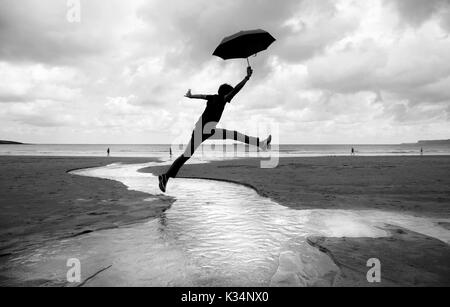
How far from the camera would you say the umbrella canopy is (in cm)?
611

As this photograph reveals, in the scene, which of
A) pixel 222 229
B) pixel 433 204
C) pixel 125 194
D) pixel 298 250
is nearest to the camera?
pixel 298 250

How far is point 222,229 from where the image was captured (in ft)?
18.3

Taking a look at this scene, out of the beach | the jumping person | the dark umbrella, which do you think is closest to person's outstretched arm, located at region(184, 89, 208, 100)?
the jumping person

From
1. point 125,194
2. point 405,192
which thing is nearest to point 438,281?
point 405,192

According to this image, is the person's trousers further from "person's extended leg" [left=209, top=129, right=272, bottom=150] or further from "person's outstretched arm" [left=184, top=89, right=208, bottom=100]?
"person's outstretched arm" [left=184, top=89, right=208, bottom=100]

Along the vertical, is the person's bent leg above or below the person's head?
below

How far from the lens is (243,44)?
6.25 metres

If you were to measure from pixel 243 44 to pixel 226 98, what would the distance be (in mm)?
1579

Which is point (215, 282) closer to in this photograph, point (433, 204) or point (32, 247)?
point (32, 247)

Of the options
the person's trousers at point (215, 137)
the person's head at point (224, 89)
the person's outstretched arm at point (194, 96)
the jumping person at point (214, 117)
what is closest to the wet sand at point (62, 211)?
the person's trousers at point (215, 137)

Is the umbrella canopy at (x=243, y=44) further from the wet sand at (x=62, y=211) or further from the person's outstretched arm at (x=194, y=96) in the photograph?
the wet sand at (x=62, y=211)

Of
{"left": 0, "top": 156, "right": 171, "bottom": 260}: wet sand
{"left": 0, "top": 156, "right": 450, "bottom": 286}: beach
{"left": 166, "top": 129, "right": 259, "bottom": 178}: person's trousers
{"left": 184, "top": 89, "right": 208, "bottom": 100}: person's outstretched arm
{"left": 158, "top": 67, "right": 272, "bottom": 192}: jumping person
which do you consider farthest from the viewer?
{"left": 166, "top": 129, "right": 259, "bottom": 178}: person's trousers

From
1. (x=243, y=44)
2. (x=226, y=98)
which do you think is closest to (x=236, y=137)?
(x=226, y=98)
